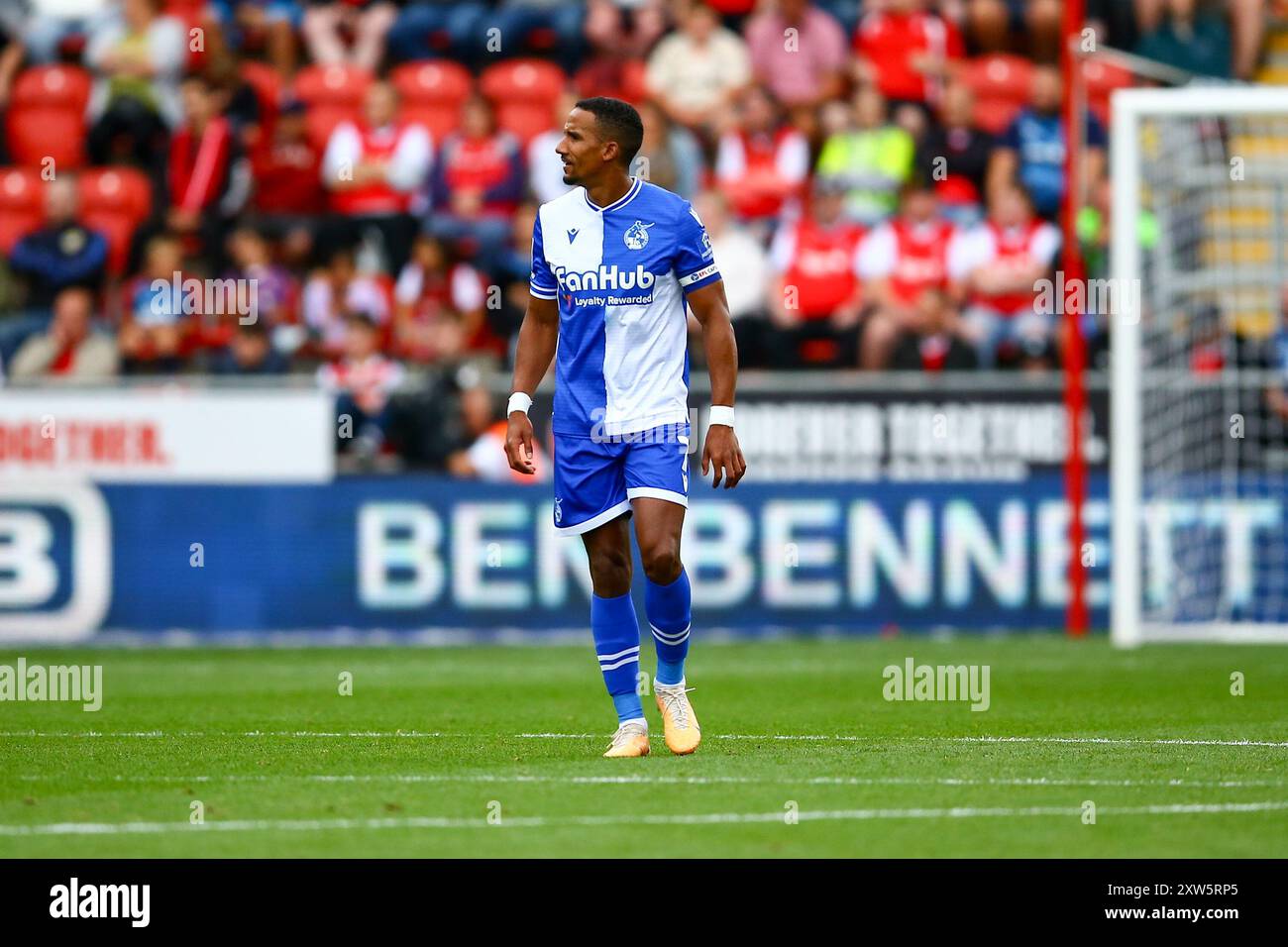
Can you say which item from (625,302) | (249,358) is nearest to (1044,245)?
(249,358)

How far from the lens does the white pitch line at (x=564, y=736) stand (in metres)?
8.73

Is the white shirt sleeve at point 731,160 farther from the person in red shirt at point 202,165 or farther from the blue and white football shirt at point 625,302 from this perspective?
the blue and white football shirt at point 625,302

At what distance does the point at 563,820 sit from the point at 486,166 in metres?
12.9

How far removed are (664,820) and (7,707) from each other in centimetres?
545

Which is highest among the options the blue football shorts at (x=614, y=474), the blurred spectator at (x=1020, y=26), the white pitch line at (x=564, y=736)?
the blurred spectator at (x=1020, y=26)

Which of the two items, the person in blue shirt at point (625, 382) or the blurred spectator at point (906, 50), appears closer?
the person in blue shirt at point (625, 382)

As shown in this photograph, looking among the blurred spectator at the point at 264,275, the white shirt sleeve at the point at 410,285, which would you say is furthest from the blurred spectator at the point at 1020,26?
the blurred spectator at the point at 264,275

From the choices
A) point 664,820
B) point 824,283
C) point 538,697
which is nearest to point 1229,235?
point 824,283

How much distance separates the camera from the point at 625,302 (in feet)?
26.7

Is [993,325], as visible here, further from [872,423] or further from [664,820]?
[664,820]

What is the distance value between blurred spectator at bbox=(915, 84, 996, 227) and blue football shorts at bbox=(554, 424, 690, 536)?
10626 millimetres

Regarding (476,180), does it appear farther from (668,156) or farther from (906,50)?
(906,50)

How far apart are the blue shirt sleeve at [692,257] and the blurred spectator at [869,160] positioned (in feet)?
34.4

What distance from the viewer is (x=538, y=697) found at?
440 inches
